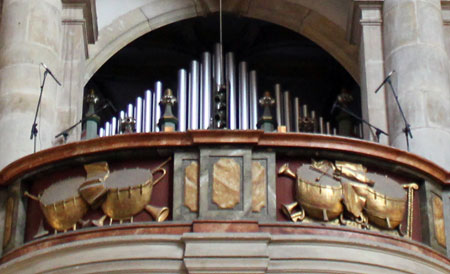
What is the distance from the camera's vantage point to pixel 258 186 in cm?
1571

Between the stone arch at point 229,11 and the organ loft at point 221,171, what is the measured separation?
0.06m

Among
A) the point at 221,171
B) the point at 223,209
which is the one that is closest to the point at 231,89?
the point at 221,171

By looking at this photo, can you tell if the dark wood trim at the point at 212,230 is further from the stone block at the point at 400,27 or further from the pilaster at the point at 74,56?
the stone block at the point at 400,27

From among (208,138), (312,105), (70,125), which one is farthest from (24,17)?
(312,105)

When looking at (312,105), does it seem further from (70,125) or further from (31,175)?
(31,175)

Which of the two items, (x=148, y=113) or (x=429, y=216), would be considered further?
(x=148, y=113)

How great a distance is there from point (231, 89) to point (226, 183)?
311 inches

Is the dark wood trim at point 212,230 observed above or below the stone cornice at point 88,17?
below

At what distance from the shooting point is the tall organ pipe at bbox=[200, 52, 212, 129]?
73.6 ft

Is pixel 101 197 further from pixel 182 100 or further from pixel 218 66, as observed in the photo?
pixel 218 66

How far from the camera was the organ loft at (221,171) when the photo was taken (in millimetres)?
15266

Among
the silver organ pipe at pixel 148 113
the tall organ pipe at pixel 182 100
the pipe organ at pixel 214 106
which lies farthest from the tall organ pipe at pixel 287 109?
the silver organ pipe at pixel 148 113

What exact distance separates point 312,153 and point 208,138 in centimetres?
135

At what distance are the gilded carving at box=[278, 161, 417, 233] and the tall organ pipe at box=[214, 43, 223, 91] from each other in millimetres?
6925
